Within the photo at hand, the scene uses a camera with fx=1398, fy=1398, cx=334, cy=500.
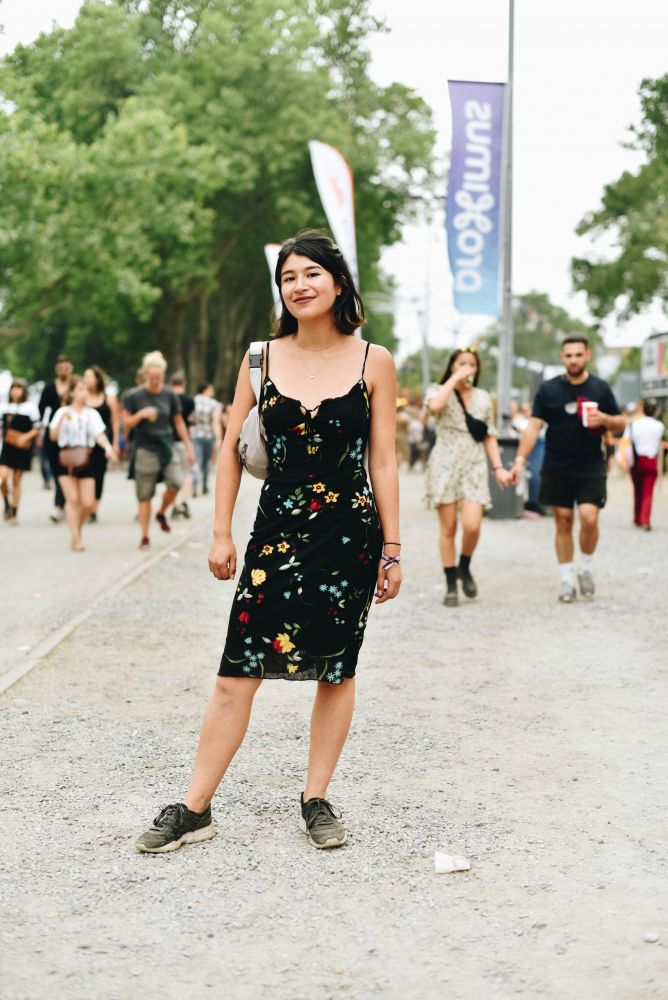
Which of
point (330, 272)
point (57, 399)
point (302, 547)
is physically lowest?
point (302, 547)

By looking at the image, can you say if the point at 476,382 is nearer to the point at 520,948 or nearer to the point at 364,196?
the point at 520,948

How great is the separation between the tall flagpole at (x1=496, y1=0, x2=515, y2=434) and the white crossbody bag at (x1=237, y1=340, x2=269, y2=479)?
14.6 metres

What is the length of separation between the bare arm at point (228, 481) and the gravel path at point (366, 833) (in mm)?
896

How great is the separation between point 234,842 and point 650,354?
37718 millimetres

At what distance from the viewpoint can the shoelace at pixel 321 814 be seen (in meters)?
4.43

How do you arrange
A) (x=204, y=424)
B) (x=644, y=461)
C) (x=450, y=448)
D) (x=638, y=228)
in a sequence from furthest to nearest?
(x=638, y=228), (x=204, y=424), (x=644, y=461), (x=450, y=448)

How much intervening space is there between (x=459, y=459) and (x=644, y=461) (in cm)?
818

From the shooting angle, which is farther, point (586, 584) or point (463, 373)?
point (586, 584)

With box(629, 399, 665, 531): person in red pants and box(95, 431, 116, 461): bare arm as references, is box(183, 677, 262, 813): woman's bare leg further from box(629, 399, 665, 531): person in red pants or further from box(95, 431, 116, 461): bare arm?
box(629, 399, 665, 531): person in red pants

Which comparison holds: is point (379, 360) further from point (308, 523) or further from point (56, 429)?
point (56, 429)

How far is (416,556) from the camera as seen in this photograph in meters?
14.0

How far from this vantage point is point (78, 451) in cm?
1348

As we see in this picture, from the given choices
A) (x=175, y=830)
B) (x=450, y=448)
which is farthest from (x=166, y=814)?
(x=450, y=448)

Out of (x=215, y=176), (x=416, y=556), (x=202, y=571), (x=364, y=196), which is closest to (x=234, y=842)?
(x=202, y=571)
